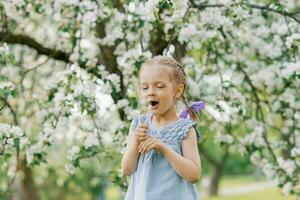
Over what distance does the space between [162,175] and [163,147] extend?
0.48 feet

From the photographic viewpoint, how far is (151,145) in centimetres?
275

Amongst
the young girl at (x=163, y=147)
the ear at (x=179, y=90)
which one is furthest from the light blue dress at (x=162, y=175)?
the ear at (x=179, y=90)

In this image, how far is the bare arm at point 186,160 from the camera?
2769mm

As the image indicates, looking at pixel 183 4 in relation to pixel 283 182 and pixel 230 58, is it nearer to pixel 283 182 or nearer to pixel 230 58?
pixel 230 58

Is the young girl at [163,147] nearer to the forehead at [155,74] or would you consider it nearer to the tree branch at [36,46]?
the forehead at [155,74]

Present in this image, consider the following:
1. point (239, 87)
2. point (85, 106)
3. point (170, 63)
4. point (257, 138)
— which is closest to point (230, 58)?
point (239, 87)

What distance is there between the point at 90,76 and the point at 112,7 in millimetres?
626

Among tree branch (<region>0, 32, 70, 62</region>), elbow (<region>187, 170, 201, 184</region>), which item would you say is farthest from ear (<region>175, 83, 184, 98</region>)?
tree branch (<region>0, 32, 70, 62</region>)

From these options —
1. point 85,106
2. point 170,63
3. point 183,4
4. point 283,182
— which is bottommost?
point 283,182

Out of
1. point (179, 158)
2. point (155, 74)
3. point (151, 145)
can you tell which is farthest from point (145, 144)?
point (155, 74)

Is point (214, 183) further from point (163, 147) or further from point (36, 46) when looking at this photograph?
point (163, 147)

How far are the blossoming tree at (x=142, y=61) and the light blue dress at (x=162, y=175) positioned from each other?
4.66 ft

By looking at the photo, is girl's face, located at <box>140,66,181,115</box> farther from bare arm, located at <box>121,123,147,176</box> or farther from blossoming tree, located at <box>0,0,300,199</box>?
blossoming tree, located at <box>0,0,300,199</box>

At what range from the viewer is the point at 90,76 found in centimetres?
479
